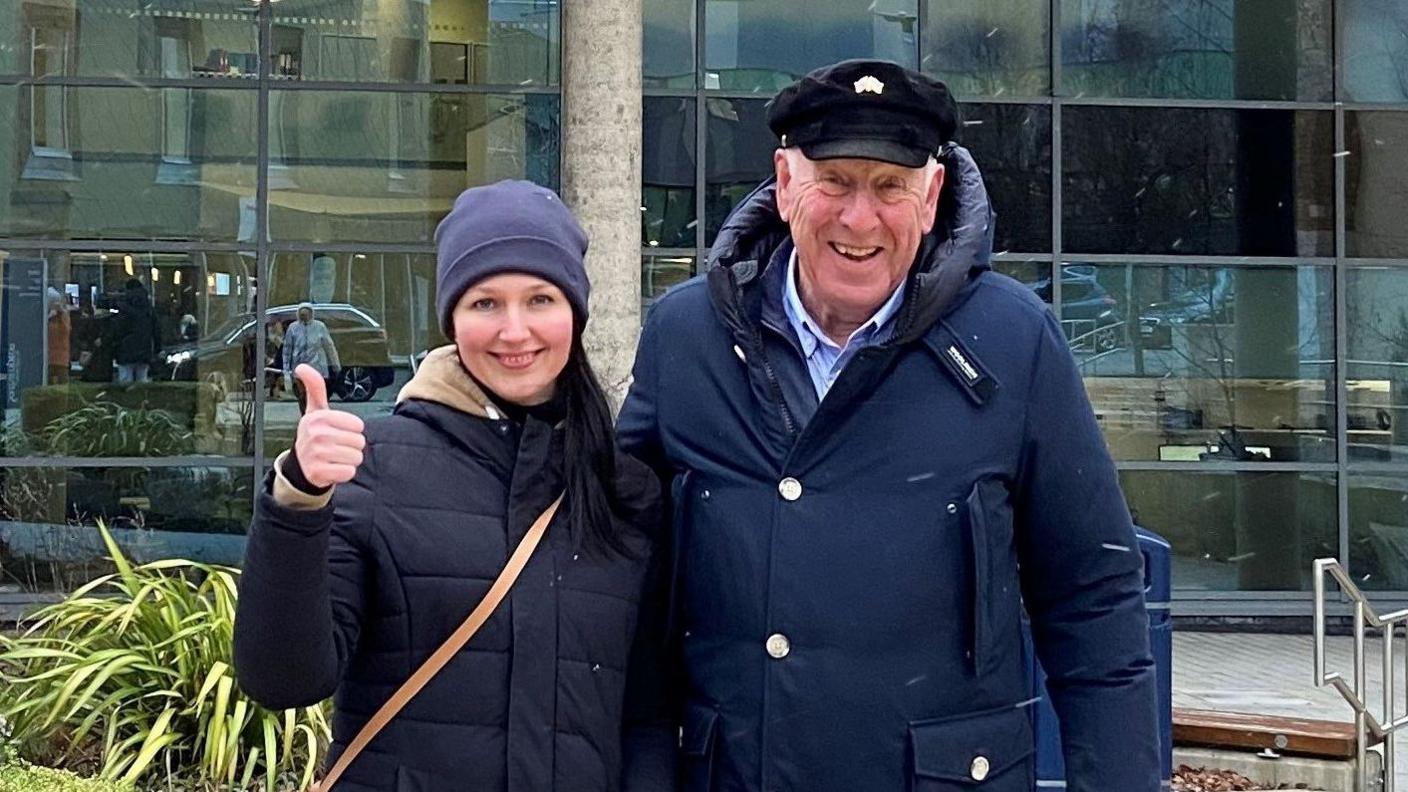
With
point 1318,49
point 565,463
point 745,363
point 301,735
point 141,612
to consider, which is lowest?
point 301,735

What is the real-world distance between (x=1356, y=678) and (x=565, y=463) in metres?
5.15

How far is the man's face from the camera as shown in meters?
2.45

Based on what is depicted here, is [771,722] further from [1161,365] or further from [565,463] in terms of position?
[1161,365]

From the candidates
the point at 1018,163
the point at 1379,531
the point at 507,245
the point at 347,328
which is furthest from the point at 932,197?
the point at 1379,531

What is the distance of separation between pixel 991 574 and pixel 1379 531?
1045 cm

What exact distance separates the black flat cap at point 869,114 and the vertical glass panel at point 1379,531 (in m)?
10.3

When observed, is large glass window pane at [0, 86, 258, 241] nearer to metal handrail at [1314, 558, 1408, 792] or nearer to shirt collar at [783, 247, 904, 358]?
metal handrail at [1314, 558, 1408, 792]

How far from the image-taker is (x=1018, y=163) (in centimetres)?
1164

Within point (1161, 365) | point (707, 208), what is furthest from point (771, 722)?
point (1161, 365)

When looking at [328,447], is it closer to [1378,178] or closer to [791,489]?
[791,489]

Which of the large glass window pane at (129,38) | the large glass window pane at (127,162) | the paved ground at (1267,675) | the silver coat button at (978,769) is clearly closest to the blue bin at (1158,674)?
the silver coat button at (978,769)

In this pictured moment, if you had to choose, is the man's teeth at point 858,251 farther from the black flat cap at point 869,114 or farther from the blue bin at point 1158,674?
the blue bin at point 1158,674

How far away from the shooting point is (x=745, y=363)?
254 centimetres

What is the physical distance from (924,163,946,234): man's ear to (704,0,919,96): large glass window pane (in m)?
9.04
